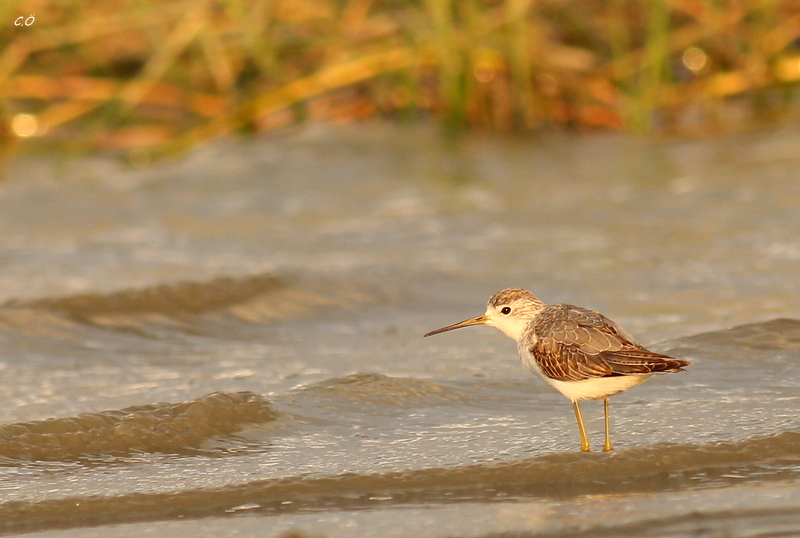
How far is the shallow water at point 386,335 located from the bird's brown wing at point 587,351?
335 mm

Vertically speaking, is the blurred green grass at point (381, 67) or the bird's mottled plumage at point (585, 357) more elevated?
the blurred green grass at point (381, 67)

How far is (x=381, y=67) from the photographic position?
32.7 feet

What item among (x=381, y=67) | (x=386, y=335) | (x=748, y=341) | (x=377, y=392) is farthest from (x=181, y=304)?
(x=381, y=67)

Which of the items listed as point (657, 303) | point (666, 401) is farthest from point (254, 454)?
point (657, 303)

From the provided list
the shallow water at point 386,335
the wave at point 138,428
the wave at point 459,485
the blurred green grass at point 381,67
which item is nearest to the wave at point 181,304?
the shallow water at point 386,335

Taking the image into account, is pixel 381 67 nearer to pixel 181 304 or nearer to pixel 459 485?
pixel 181 304

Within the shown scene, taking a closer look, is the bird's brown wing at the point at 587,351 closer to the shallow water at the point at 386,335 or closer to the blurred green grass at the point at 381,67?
the shallow water at the point at 386,335

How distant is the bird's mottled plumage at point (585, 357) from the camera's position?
433 cm

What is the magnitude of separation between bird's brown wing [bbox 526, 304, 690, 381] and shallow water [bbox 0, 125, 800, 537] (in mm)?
335

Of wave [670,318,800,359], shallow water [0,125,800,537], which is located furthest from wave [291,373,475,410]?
wave [670,318,800,359]

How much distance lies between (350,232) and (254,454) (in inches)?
156

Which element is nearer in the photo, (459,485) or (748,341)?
(459,485)

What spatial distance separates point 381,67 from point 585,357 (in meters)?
6.03

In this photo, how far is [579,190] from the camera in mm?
9141
